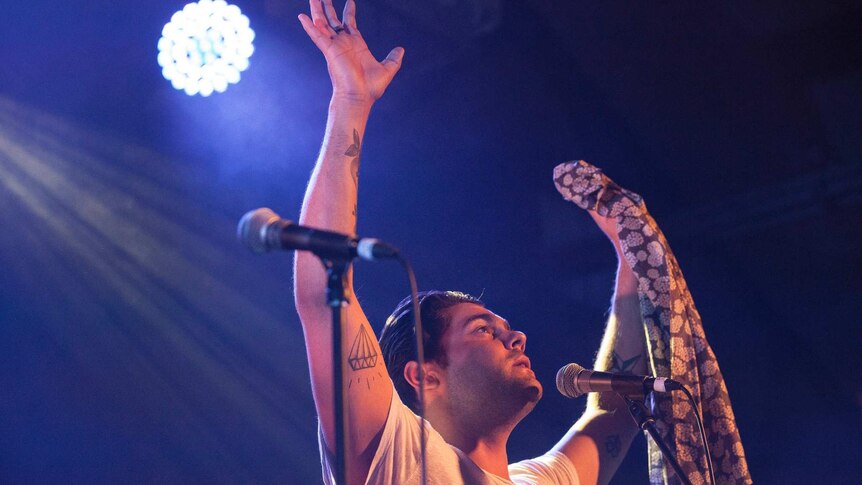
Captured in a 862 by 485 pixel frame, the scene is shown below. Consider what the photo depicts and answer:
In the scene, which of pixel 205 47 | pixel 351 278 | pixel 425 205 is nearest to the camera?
pixel 351 278

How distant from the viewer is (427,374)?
3.12 meters

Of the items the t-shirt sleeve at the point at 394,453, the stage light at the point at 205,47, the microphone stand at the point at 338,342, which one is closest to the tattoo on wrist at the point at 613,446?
the t-shirt sleeve at the point at 394,453

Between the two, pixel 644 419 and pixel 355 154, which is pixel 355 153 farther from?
pixel 644 419

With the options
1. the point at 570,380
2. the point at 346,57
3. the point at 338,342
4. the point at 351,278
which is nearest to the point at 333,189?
the point at 351,278

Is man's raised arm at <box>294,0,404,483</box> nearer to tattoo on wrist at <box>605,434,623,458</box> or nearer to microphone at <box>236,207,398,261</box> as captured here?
microphone at <box>236,207,398,261</box>

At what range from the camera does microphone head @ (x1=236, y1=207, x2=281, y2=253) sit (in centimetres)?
178

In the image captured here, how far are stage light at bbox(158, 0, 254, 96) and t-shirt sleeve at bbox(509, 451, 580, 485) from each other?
12.3ft

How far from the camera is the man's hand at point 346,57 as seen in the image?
8.83 ft

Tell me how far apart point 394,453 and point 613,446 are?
1379 millimetres

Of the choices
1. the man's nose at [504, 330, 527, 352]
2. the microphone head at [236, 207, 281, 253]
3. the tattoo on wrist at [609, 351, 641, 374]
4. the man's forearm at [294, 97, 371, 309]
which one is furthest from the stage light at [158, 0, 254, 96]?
the microphone head at [236, 207, 281, 253]

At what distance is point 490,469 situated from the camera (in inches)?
116

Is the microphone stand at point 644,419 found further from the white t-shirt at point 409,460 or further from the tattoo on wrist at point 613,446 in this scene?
the tattoo on wrist at point 613,446

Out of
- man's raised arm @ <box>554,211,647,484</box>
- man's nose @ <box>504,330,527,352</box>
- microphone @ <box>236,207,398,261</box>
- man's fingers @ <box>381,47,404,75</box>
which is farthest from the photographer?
man's raised arm @ <box>554,211,647,484</box>

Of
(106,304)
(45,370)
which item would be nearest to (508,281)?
(106,304)
